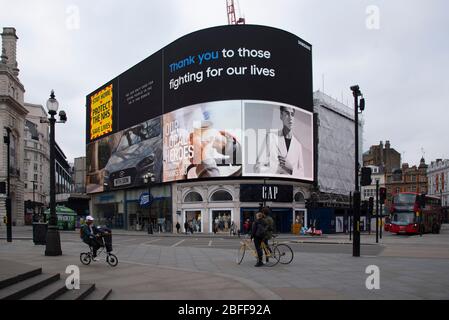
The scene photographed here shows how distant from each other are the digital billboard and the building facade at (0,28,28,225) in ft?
104

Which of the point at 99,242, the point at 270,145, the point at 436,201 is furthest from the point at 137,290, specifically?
the point at 436,201

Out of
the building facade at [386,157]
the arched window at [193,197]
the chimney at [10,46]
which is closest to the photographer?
the arched window at [193,197]

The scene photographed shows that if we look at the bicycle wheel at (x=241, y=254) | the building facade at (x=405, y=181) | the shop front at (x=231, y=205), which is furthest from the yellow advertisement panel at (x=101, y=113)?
the building facade at (x=405, y=181)

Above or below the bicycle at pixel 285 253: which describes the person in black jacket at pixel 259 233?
above

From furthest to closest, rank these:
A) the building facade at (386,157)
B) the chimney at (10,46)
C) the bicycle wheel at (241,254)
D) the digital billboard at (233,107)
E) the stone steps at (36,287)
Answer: the building facade at (386,157) → the chimney at (10,46) → the digital billboard at (233,107) → the bicycle wheel at (241,254) → the stone steps at (36,287)

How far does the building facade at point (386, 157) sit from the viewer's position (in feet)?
398

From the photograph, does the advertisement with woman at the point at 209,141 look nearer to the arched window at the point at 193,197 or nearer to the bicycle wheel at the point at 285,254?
the arched window at the point at 193,197

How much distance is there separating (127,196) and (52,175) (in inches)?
1953

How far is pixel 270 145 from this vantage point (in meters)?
51.1

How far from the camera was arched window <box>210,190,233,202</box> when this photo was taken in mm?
52219

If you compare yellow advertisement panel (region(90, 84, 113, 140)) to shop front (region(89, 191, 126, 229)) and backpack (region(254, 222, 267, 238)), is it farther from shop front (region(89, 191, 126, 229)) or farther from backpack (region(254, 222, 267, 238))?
backpack (region(254, 222, 267, 238))

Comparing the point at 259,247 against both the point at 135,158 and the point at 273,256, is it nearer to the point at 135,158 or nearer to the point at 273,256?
the point at 273,256

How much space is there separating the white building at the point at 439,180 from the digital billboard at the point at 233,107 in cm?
7181
